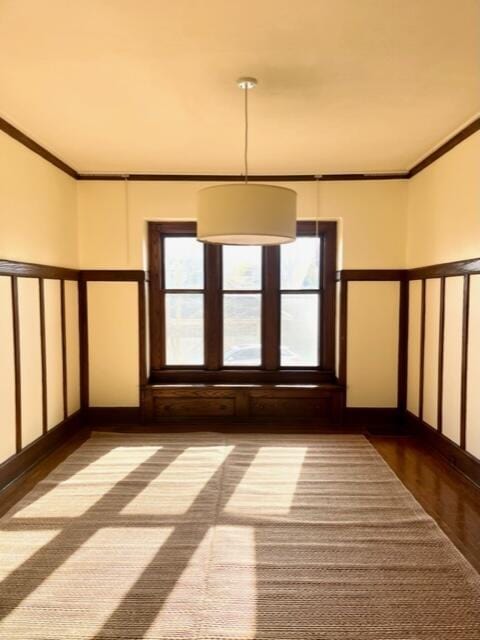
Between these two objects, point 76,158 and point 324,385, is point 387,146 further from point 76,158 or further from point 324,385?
point 76,158

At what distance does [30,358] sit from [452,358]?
3.58 m

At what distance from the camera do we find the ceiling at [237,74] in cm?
217

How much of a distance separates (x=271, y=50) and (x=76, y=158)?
8.74ft

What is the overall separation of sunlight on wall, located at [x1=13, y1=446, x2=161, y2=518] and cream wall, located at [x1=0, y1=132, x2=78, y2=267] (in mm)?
1778

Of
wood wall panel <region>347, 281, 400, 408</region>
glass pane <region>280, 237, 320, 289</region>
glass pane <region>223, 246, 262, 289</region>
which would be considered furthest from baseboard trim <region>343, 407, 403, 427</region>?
glass pane <region>223, 246, 262, 289</region>

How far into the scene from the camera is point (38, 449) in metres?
4.04

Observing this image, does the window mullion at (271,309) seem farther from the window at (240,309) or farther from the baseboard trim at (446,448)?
the baseboard trim at (446,448)

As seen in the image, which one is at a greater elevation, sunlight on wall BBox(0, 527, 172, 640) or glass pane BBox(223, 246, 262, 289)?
glass pane BBox(223, 246, 262, 289)

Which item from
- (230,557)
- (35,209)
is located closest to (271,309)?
(35,209)

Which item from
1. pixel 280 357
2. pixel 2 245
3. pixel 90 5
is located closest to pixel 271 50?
pixel 90 5

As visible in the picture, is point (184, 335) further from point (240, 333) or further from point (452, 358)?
point (452, 358)

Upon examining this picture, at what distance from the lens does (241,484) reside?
11.6 ft

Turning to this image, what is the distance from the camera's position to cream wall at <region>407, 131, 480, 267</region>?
3.55 metres

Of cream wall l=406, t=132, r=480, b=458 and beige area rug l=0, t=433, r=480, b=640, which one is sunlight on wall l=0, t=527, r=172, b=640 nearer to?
beige area rug l=0, t=433, r=480, b=640
